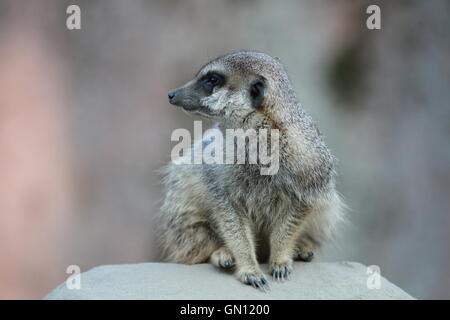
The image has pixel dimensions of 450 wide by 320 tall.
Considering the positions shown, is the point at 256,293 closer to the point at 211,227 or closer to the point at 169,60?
the point at 211,227

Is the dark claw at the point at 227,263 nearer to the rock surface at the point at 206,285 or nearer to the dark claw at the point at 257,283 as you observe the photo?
the rock surface at the point at 206,285

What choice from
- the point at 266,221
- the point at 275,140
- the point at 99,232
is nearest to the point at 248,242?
the point at 266,221

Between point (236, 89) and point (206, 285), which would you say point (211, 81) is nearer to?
point (236, 89)

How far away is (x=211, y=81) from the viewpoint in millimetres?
3012

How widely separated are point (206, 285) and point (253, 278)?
0.72 feet

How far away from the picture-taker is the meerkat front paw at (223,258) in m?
3.09

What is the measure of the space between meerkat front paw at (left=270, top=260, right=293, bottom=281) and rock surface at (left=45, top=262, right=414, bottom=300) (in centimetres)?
3

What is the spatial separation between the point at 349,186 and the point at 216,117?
8.29 feet

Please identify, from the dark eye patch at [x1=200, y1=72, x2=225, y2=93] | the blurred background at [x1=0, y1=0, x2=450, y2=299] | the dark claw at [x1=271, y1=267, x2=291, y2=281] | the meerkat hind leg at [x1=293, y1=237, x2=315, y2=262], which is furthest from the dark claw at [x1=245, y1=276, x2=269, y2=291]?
the blurred background at [x1=0, y1=0, x2=450, y2=299]

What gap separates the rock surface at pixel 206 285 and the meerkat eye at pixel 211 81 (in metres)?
0.91

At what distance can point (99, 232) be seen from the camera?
4918mm

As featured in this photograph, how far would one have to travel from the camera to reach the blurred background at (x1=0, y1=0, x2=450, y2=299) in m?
4.81

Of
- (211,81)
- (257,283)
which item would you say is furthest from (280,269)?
(211,81)
